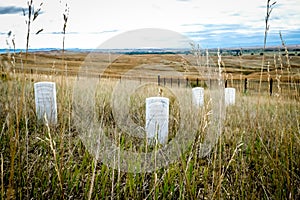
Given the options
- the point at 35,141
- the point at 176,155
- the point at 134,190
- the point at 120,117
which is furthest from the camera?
the point at 120,117

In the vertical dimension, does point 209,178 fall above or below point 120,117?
below

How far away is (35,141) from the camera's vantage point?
3.54 metres

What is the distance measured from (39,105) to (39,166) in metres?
2.22

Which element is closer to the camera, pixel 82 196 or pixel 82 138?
pixel 82 196

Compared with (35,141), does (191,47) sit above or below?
above

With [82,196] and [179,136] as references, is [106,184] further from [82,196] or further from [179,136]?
[179,136]

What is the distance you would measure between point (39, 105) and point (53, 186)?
263 cm

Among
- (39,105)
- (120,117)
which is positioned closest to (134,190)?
(120,117)

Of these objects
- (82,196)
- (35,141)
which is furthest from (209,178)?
(35,141)

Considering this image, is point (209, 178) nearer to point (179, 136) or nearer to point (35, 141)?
point (179, 136)

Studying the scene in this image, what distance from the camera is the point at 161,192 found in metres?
2.44

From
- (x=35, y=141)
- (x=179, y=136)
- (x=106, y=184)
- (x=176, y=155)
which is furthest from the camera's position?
(x=179, y=136)

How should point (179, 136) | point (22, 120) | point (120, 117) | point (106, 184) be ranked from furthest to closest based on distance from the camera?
point (120, 117), point (22, 120), point (179, 136), point (106, 184)

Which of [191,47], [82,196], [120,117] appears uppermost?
[191,47]
